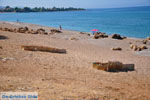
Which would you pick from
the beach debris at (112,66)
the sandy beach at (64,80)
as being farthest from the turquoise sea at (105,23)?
the sandy beach at (64,80)

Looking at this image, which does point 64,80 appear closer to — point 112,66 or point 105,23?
point 112,66

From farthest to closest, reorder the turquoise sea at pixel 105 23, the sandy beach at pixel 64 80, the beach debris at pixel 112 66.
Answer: the turquoise sea at pixel 105 23, the beach debris at pixel 112 66, the sandy beach at pixel 64 80

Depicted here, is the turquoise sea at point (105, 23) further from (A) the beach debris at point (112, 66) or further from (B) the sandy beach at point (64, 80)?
(B) the sandy beach at point (64, 80)

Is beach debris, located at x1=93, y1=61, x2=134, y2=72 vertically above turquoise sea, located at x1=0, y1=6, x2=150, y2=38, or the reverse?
beach debris, located at x1=93, y1=61, x2=134, y2=72

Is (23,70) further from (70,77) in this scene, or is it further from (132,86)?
(132,86)

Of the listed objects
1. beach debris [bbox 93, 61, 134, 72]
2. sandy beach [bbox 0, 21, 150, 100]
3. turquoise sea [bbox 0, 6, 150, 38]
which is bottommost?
turquoise sea [bbox 0, 6, 150, 38]

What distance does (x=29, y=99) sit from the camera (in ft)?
16.1

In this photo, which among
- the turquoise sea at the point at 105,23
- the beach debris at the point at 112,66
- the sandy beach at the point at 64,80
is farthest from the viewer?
the turquoise sea at the point at 105,23

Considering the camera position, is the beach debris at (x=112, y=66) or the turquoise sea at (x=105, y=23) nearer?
the beach debris at (x=112, y=66)

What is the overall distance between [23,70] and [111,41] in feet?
51.7

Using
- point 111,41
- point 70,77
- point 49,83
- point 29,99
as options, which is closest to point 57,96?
point 29,99

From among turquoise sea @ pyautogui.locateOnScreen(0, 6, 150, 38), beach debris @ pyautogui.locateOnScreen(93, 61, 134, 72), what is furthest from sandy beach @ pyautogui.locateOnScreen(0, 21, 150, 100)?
turquoise sea @ pyautogui.locateOnScreen(0, 6, 150, 38)

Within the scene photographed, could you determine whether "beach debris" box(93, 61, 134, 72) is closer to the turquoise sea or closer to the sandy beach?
the sandy beach

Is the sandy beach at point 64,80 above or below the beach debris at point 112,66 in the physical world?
above
